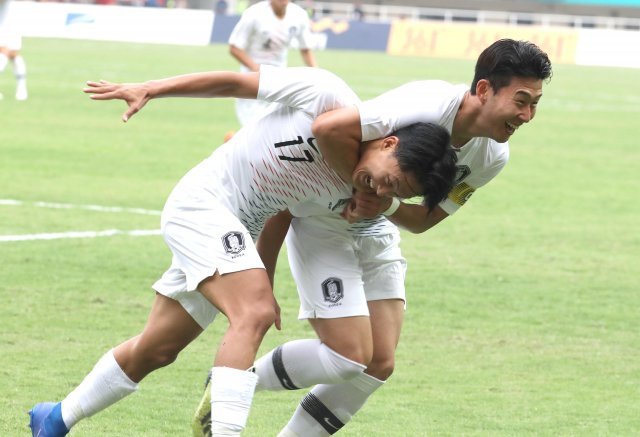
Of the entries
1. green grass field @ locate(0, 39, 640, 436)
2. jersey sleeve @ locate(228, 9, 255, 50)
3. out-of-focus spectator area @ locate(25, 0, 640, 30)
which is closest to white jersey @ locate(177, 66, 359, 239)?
green grass field @ locate(0, 39, 640, 436)

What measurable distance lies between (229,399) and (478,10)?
59.8 metres

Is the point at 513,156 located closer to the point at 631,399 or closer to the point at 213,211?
the point at 631,399

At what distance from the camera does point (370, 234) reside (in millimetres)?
6062

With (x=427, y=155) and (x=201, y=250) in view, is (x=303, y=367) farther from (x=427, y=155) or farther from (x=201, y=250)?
(x=427, y=155)

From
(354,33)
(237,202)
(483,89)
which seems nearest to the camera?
(483,89)

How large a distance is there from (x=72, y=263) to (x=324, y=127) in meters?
5.51

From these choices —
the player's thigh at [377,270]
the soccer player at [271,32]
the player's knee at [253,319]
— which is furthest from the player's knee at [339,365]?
the soccer player at [271,32]

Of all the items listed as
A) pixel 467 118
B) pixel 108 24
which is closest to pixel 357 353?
pixel 467 118

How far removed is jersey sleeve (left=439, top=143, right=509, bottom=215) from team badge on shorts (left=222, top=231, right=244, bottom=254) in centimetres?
98

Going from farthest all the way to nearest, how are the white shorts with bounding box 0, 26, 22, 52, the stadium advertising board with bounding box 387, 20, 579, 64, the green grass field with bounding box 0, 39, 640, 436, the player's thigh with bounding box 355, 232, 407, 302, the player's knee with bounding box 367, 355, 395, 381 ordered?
1. the stadium advertising board with bounding box 387, 20, 579, 64
2. the white shorts with bounding box 0, 26, 22, 52
3. the green grass field with bounding box 0, 39, 640, 436
4. the player's thigh with bounding box 355, 232, 407, 302
5. the player's knee with bounding box 367, 355, 395, 381

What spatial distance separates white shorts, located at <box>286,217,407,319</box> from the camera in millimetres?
5816

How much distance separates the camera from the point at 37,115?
21.5 meters

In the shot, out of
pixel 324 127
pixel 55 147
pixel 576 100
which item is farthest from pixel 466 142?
pixel 576 100

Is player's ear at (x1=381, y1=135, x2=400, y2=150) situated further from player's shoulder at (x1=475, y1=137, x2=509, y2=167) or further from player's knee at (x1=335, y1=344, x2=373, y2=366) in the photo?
player's knee at (x1=335, y1=344, x2=373, y2=366)
